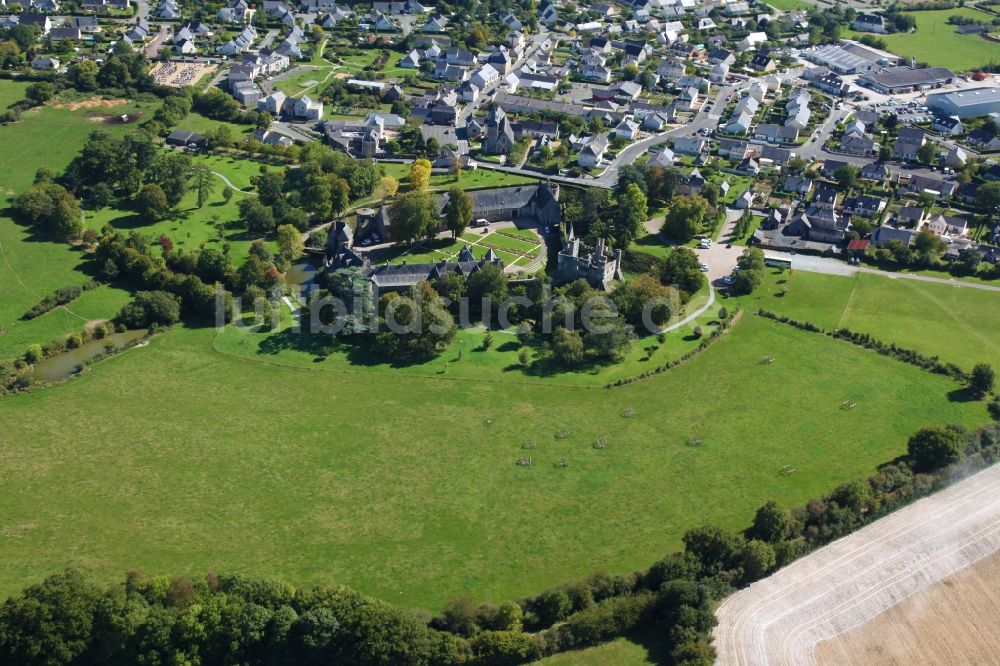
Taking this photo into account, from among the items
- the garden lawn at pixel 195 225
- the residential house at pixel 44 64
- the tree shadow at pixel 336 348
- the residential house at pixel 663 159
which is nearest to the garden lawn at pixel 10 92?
the residential house at pixel 44 64

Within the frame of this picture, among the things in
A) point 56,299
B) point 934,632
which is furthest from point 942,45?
point 56,299

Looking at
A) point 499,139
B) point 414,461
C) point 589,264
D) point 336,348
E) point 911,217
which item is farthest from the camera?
point 499,139

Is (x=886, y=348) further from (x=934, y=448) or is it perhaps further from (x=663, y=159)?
(x=663, y=159)

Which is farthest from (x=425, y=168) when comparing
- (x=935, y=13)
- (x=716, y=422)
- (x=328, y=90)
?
(x=935, y=13)

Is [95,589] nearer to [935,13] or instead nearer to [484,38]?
[484,38]

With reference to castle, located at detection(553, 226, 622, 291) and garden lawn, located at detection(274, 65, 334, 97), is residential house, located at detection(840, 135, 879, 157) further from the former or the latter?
garden lawn, located at detection(274, 65, 334, 97)

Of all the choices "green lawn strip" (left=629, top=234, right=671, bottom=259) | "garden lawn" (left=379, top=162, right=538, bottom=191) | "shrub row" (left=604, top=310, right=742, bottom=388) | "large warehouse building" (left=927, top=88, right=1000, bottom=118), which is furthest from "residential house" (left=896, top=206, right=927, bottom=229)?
"garden lawn" (left=379, top=162, right=538, bottom=191)

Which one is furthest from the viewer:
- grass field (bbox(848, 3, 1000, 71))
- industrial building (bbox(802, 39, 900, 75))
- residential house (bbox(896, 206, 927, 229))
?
grass field (bbox(848, 3, 1000, 71))
